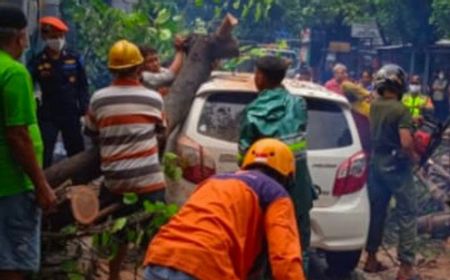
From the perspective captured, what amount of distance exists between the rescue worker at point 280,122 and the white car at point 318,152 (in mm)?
1249

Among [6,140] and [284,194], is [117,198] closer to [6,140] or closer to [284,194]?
[6,140]

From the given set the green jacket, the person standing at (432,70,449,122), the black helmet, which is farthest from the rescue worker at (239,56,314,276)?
the person standing at (432,70,449,122)

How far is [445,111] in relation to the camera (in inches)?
885

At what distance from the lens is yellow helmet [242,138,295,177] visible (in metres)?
3.74

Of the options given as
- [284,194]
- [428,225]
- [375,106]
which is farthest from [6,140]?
[428,225]

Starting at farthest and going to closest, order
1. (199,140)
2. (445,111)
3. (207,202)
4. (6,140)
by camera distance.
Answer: (445,111), (199,140), (6,140), (207,202)

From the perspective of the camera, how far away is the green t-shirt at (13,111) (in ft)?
13.1

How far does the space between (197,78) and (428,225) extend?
3.34m

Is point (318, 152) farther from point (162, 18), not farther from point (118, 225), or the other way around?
point (162, 18)

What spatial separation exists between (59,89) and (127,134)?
181 cm

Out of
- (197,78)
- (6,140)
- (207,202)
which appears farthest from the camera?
(197,78)

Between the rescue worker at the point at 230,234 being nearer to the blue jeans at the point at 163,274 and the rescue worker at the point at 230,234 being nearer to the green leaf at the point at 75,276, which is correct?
the blue jeans at the point at 163,274

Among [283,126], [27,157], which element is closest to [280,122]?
[283,126]

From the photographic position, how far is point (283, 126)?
500 centimetres
